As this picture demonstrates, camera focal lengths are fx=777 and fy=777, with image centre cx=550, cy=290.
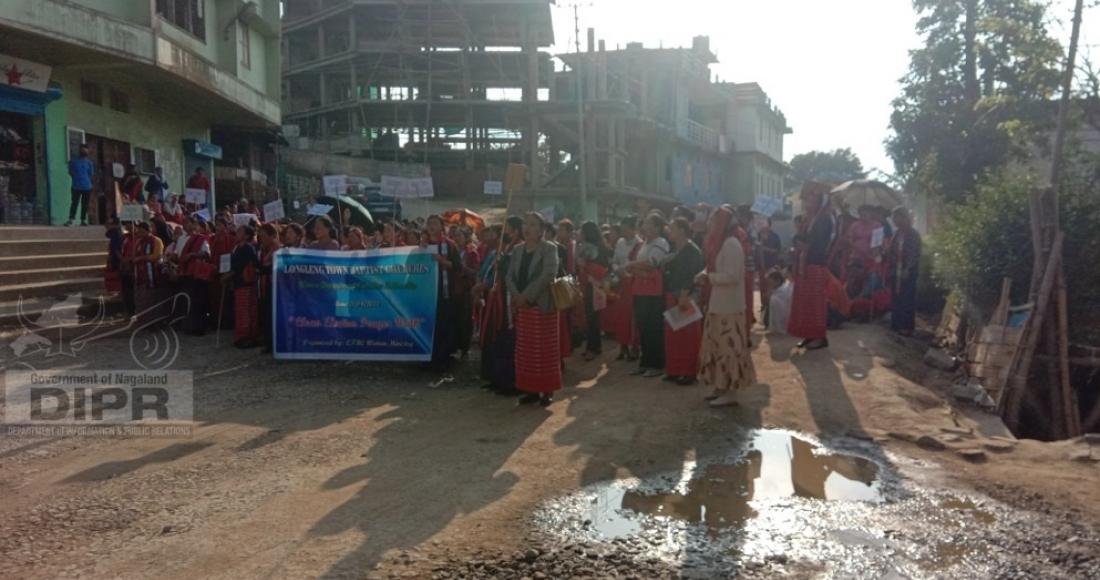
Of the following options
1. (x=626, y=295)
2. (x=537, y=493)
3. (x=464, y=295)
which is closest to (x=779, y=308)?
(x=626, y=295)

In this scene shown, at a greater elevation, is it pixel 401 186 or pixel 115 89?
pixel 115 89

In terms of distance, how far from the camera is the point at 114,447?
6086mm

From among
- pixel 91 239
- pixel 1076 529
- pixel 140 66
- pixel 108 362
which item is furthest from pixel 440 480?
pixel 140 66

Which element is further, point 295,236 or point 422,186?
point 422,186

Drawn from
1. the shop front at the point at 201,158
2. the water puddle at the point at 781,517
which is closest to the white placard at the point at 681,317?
the water puddle at the point at 781,517

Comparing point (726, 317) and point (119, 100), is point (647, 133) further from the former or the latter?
point (726, 317)

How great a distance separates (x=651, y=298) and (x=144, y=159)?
17.9m

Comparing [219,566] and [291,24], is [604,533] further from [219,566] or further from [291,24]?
[291,24]

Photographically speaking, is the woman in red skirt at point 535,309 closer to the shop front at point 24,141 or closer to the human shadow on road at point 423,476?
the human shadow on road at point 423,476

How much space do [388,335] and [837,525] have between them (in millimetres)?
5531

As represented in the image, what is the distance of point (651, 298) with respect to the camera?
28.8 ft

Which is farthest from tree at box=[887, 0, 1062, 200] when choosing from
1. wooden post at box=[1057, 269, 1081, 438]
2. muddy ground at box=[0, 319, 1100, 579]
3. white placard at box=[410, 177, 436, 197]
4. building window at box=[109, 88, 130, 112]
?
building window at box=[109, 88, 130, 112]

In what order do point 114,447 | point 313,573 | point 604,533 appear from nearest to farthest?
point 313,573
point 604,533
point 114,447

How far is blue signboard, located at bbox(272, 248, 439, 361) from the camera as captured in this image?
344 inches
